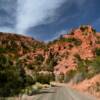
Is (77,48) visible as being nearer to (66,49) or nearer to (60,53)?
(66,49)

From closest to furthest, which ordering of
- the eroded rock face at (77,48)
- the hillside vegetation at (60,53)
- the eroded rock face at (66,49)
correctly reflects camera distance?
the hillside vegetation at (60,53), the eroded rock face at (77,48), the eroded rock face at (66,49)

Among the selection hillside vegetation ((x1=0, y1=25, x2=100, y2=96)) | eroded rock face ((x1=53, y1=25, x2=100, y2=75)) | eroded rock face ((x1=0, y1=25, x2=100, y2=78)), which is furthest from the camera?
eroded rock face ((x1=0, y1=25, x2=100, y2=78))

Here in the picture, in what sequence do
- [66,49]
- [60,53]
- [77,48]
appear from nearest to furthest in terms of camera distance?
[77,48]
[66,49]
[60,53]

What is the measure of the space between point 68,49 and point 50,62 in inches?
502

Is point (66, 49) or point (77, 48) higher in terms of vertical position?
point (66, 49)

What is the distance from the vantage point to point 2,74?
4662 cm

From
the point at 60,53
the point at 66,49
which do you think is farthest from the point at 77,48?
the point at 60,53

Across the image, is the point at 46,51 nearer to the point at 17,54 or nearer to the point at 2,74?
the point at 17,54

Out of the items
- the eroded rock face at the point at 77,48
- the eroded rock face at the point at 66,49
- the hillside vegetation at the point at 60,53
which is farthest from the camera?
the eroded rock face at the point at 66,49

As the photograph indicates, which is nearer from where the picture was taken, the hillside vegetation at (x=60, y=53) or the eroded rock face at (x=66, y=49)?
the hillside vegetation at (x=60, y=53)

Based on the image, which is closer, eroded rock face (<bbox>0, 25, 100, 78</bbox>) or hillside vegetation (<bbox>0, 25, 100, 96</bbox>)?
hillside vegetation (<bbox>0, 25, 100, 96</bbox>)

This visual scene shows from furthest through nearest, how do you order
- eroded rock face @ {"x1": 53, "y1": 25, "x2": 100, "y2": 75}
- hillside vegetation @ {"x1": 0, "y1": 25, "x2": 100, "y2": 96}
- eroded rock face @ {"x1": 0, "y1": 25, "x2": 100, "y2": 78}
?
eroded rock face @ {"x1": 0, "y1": 25, "x2": 100, "y2": 78} < eroded rock face @ {"x1": 53, "y1": 25, "x2": 100, "y2": 75} < hillside vegetation @ {"x1": 0, "y1": 25, "x2": 100, "y2": 96}

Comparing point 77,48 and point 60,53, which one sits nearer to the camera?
point 77,48

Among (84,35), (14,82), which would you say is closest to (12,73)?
(14,82)
